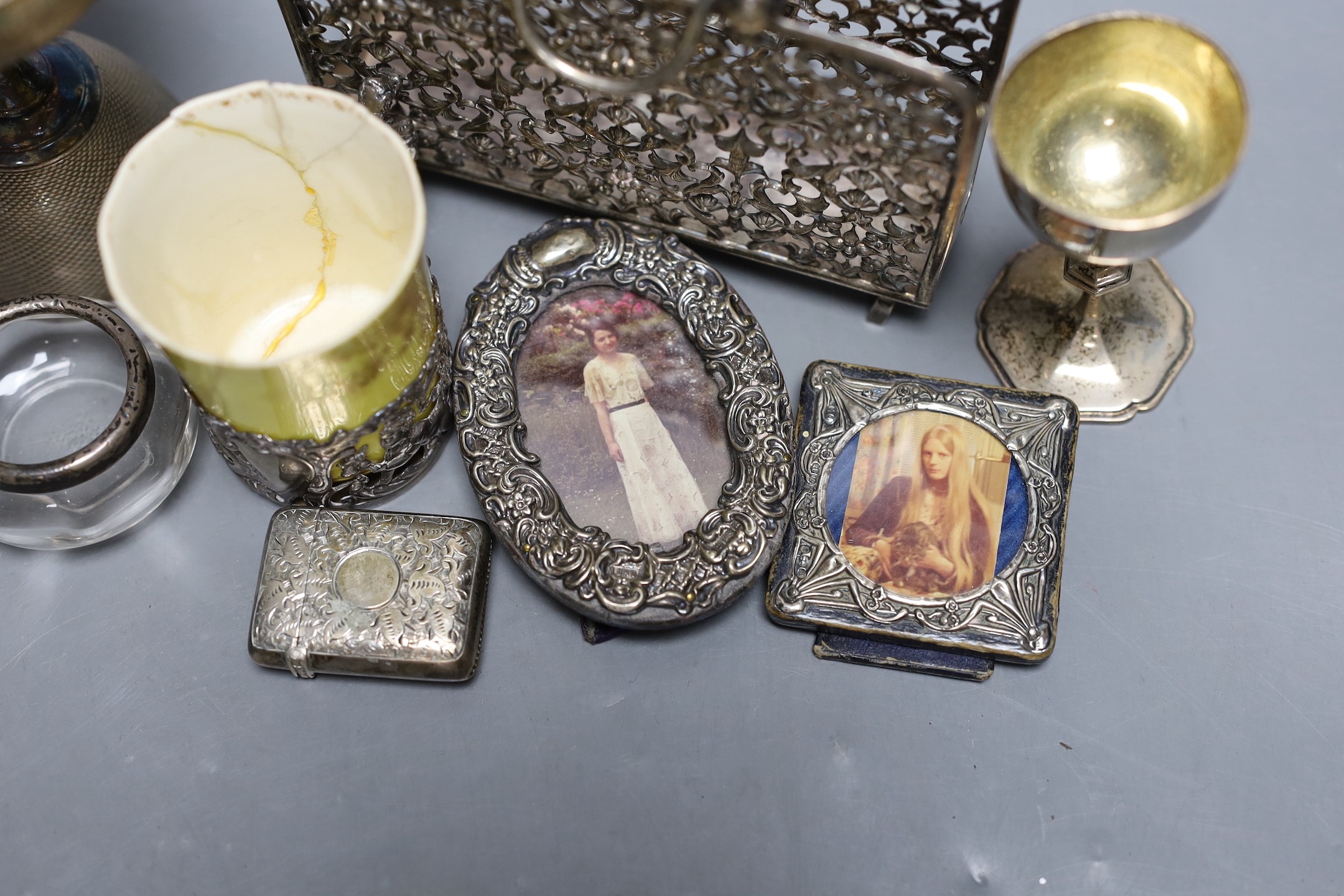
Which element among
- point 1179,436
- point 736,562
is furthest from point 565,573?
point 1179,436

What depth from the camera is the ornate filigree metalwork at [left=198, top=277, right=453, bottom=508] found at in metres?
0.95

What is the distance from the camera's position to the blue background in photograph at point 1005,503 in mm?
1034

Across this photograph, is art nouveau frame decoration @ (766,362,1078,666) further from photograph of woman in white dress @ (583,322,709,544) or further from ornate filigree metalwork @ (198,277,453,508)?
ornate filigree metalwork @ (198,277,453,508)

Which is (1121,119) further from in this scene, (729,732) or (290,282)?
(290,282)

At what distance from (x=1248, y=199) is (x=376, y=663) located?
1.04 meters

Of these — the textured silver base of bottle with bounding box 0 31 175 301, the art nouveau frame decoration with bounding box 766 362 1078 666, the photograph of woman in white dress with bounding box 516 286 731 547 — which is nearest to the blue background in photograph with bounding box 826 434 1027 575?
the art nouveau frame decoration with bounding box 766 362 1078 666

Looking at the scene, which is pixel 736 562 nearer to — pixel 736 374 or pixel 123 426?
pixel 736 374

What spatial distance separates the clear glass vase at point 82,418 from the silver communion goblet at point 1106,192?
0.79 meters

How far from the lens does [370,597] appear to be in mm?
995

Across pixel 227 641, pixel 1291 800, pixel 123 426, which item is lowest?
pixel 1291 800

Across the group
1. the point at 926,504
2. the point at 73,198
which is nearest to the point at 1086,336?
the point at 926,504

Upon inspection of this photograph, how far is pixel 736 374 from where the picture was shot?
1.03 meters

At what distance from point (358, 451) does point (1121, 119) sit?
2.51 feet

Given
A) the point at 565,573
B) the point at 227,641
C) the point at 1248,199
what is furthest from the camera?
the point at 1248,199
